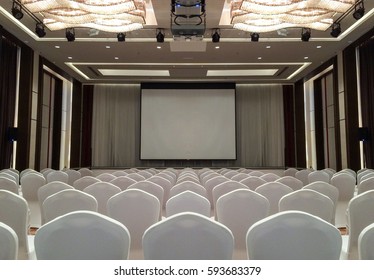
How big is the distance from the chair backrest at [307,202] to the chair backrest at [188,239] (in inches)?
Result: 60.6

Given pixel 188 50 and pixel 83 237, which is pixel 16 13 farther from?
pixel 83 237

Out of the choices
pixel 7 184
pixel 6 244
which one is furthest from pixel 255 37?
pixel 6 244

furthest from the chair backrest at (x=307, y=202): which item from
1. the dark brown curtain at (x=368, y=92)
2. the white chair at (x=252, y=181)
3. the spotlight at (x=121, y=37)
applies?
the dark brown curtain at (x=368, y=92)

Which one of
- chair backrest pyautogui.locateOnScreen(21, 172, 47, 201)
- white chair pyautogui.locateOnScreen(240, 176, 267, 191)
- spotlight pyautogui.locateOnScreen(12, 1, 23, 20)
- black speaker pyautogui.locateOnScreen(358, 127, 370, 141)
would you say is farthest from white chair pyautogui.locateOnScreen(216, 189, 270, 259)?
black speaker pyautogui.locateOnScreen(358, 127, 370, 141)

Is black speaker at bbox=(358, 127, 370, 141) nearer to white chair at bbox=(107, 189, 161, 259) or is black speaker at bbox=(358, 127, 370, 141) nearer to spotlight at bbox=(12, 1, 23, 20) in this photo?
white chair at bbox=(107, 189, 161, 259)

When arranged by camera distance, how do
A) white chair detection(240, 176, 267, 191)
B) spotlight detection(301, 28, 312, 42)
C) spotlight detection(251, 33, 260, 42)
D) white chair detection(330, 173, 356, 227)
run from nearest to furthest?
white chair detection(240, 176, 267, 191), white chair detection(330, 173, 356, 227), spotlight detection(301, 28, 312, 42), spotlight detection(251, 33, 260, 42)

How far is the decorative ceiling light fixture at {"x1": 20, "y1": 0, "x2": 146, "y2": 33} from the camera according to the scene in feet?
20.0

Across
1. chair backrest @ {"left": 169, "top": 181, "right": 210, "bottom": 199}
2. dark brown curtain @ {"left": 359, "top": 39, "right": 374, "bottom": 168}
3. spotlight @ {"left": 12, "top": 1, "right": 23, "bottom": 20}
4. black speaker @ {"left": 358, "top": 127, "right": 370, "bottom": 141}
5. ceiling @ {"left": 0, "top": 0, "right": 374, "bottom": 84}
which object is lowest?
chair backrest @ {"left": 169, "top": 181, "right": 210, "bottom": 199}

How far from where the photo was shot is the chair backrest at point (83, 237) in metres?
1.80

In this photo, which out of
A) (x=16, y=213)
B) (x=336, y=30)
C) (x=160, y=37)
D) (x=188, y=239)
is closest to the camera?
(x=188, y=239)

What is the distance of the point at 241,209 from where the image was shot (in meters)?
3.17

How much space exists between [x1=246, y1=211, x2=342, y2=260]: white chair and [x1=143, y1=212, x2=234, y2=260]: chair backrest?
16 centimetres

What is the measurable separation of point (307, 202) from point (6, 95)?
9.64 meters

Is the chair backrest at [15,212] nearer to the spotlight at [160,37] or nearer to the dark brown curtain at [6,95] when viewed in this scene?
the spotlight at [160,37]
